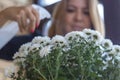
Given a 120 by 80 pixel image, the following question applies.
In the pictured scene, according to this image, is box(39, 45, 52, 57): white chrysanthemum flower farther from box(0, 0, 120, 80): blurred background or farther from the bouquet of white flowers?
box(0, 0, 120, 80): blurred background

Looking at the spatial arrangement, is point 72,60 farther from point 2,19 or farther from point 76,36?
point 2,19

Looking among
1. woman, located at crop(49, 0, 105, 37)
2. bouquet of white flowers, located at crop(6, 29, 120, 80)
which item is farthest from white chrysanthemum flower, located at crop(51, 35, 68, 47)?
woman, located at crop(49, 0, 105, 37)

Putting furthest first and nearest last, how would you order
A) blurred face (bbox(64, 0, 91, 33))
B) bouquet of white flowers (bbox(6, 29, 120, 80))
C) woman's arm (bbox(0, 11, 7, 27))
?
blurred face (bbox(64, 0, 91, 33))
woman's arm (bbox(0, 11, 7, 27))
bouquet of white flowers (bbox(6, 29, 120, 80))

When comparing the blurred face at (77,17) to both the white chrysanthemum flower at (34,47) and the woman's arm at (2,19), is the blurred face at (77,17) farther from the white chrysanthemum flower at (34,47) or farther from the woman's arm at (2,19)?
the white chrysanthemum flower at (34,47)

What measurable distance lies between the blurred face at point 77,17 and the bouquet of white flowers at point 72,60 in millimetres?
597

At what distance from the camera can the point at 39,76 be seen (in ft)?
1.43

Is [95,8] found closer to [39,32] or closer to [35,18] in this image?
[39,32]

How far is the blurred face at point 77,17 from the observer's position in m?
1.06

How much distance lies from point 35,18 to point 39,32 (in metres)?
0.41

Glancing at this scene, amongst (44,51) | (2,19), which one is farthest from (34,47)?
(2,19)

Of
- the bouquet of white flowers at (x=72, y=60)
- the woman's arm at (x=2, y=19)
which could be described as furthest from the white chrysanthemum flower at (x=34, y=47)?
the woman's arm at (x=2, y=19)

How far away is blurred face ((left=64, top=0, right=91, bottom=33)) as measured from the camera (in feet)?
3.48

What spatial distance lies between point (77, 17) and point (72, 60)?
642 mm

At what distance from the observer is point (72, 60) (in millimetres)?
435
